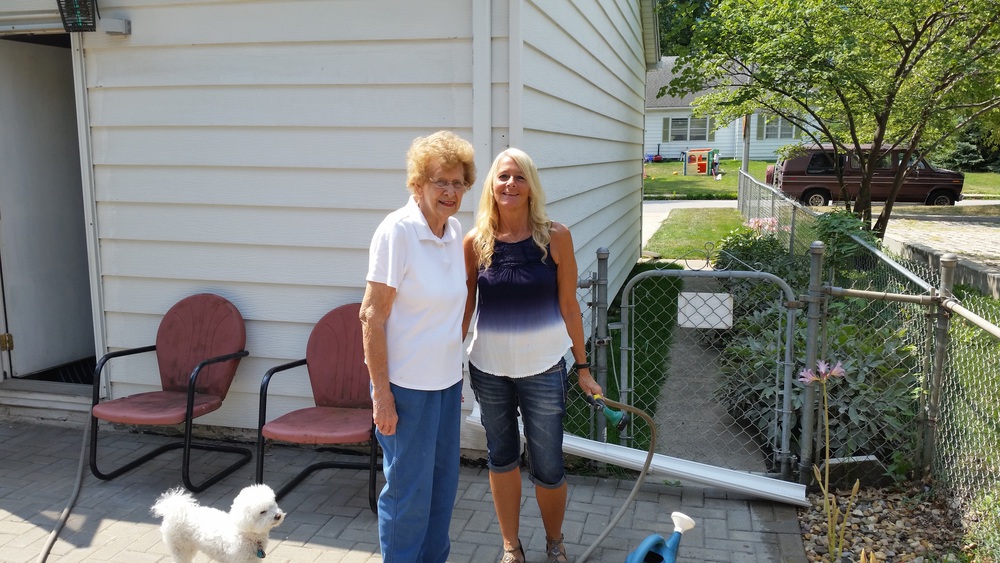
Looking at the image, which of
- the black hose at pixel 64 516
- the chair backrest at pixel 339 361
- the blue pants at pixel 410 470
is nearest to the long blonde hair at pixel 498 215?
the blue pants at pixel 410 470

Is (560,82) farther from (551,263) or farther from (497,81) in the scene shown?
(551,263)

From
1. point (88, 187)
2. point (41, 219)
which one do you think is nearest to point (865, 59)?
point (88, 187)

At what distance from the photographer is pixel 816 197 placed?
867 inches

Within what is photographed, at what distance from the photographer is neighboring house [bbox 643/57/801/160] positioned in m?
37.2

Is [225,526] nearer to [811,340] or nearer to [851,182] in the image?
[811,340]

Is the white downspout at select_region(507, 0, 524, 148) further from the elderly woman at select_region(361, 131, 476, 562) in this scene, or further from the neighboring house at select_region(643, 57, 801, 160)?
the neighboring house at select_region(643, 57, 801, 160)

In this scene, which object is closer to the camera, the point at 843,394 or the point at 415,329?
the point at 415,329

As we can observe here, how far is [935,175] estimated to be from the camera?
22109 millimetres

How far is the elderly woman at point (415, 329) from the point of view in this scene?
2566 millimetres

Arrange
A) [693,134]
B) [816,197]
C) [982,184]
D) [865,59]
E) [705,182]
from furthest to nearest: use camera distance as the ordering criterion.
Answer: [693,134]
[705,182]
[982,184]
[816,197]
[865,59]

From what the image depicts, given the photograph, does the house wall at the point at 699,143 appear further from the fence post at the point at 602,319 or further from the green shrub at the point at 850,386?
the fence post at the point at 602,319

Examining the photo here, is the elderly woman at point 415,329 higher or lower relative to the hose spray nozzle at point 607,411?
higher

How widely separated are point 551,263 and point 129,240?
2.97 metres

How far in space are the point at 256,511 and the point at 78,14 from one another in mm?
3205
